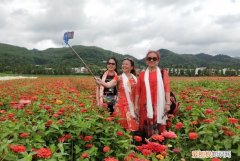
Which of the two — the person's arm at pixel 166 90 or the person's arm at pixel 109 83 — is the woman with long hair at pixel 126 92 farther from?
the person's arm at pixel 166 90

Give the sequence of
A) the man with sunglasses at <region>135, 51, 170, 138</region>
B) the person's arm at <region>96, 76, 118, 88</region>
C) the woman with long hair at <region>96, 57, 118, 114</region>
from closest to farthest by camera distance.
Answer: the man with sunglasses at <region>135, 51, 170, 138</region>
the person's arm at <region>96, 76, 118, 88</region>
the woman with long hair at <region>96, 57, 118, 114</region>

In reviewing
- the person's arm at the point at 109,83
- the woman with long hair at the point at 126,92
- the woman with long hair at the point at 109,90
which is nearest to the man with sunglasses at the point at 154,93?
the woman with long hair at the point at 126,92

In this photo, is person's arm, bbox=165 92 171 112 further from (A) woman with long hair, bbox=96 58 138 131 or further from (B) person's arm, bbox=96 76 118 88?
(B) person's arm, bbox=96 76 118 88

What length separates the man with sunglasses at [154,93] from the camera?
4.67 m

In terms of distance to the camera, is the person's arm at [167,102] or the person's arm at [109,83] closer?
the person's arm at [167,102]

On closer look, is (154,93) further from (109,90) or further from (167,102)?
(109,90)

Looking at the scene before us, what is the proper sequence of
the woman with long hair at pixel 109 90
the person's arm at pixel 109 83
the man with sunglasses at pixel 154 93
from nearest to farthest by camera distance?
the man with sunglasses at pixel 154 93 < the person's arm at pixel 109 83 < the woman with long hair at pixel 109 90

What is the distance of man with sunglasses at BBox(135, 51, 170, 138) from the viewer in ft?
15.3

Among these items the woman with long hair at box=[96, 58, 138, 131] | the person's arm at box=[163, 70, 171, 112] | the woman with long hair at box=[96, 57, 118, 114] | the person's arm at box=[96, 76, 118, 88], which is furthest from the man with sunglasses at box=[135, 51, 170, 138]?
the woman with long hair at box=[96, 57, 118, 114]

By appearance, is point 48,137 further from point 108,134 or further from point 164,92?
point 164,92

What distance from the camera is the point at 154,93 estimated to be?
4707 mm

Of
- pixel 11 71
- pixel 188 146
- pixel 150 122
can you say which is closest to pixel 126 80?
pixel 150 122

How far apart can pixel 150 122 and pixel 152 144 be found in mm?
1970

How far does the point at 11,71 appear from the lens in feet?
241
